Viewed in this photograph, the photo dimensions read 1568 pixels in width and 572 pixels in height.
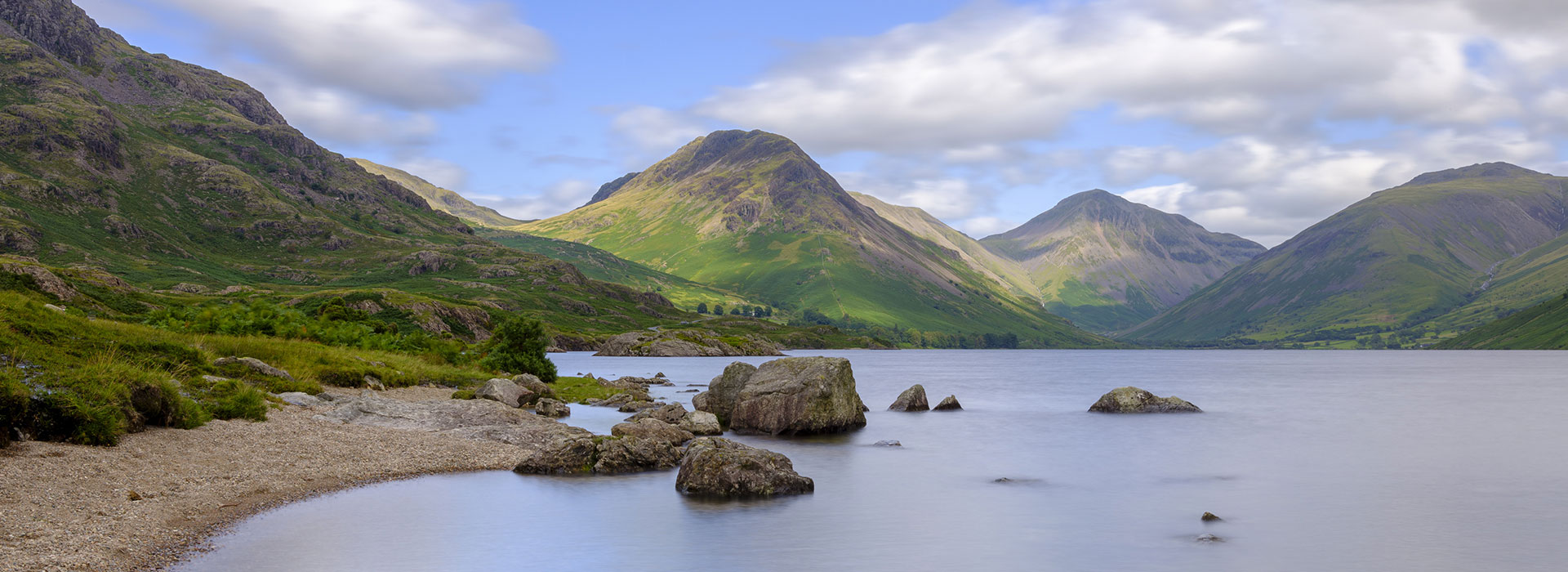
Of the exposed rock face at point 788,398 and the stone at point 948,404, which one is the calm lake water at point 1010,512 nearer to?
the exposed rock face at point 788,398

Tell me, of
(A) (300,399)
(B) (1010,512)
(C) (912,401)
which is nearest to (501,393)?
(A) (300,399)

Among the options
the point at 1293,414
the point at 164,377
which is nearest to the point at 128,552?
the point at 164,377

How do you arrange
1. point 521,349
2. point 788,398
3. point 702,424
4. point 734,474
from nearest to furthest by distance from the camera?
1. point 734,474
2. point 702,424
3. point 788,398
4. point 521,349

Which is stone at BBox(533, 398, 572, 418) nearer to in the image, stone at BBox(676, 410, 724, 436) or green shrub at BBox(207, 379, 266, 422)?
stone at BBox(676, 410, 724, 436)

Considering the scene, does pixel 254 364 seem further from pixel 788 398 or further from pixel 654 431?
pixel 788 398

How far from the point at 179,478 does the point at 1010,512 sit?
27.4 m

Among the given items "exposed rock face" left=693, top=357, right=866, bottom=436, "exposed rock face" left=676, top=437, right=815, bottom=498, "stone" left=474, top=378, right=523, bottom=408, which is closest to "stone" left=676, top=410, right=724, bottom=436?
"exposed rock face" left=693, top=357, right=866, bottom=436

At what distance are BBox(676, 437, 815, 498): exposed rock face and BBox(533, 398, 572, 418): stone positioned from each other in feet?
80.6

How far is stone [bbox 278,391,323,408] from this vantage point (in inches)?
1637

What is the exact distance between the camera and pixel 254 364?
46.4m

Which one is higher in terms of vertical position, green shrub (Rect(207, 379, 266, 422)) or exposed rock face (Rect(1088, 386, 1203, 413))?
green shrub (Rect(207, 379, 266, 422))

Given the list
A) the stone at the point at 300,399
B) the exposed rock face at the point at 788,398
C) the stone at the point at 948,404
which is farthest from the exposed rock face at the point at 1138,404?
the stone at the point at 300,399

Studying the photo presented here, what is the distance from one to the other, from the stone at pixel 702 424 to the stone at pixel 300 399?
18.4 meters

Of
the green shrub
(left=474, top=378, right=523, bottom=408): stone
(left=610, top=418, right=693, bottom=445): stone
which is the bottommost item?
(left=610, top=418, right=693, bottom=445): stone
